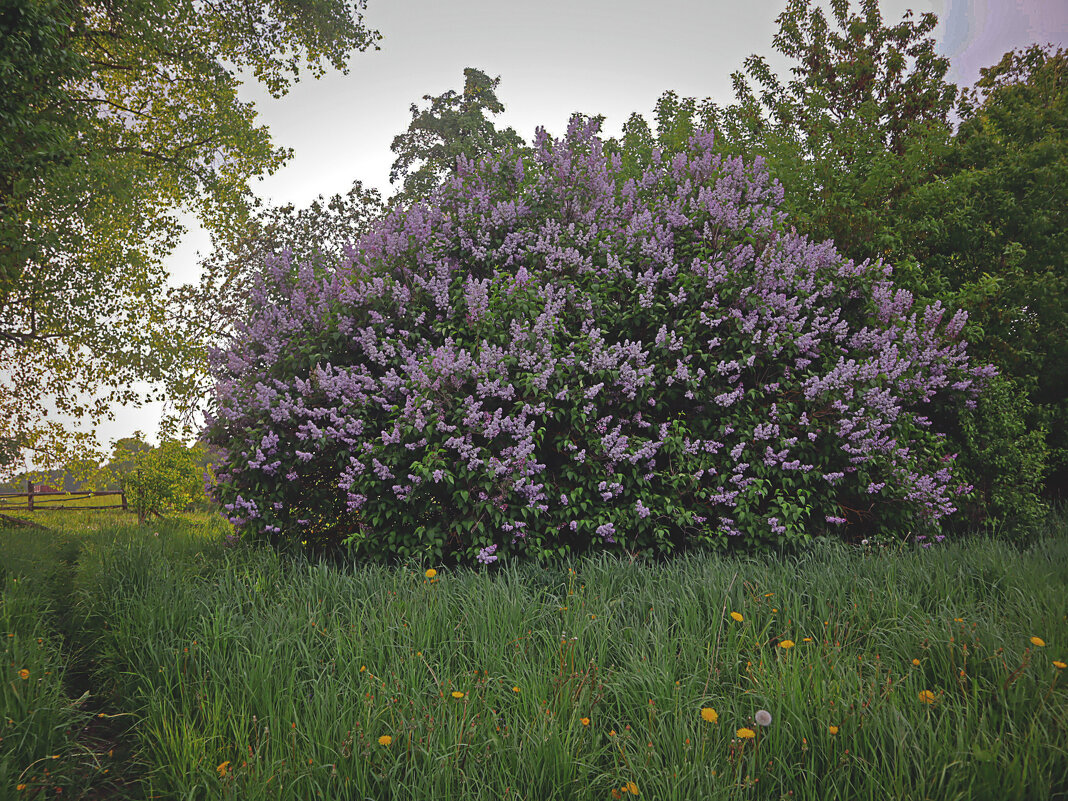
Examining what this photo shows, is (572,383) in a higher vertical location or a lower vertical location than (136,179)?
lower

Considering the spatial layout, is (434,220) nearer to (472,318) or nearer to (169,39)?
(472,318)

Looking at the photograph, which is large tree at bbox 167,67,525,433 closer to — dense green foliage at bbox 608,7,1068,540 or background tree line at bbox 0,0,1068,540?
background tree line at bbox 0,0,1068,540

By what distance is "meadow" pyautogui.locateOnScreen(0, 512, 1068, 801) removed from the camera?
254 cm

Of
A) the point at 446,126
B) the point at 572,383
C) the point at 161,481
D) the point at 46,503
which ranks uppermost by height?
the point at 446,126

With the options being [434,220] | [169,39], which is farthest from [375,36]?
[434,220]

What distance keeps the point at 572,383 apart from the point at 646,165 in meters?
5.87

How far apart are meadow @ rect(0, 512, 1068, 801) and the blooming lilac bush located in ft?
2.04

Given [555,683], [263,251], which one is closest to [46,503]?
[263,251]

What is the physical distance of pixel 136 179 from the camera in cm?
1074

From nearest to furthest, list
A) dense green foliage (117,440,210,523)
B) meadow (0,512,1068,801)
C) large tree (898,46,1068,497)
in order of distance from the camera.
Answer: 1. meadow (0,512,1068,801)
2. large tree (898,46,1068,497)
3. dense green foliage (117,440,210,523)

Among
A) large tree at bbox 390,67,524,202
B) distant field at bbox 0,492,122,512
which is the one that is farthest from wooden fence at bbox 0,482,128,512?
large tree at bbox 390,67,524,202

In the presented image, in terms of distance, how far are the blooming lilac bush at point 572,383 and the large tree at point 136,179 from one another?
6930mm

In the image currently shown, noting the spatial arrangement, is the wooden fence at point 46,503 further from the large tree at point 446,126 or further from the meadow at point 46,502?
the large tree at point 446,126

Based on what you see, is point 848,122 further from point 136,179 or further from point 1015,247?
point 136,179
